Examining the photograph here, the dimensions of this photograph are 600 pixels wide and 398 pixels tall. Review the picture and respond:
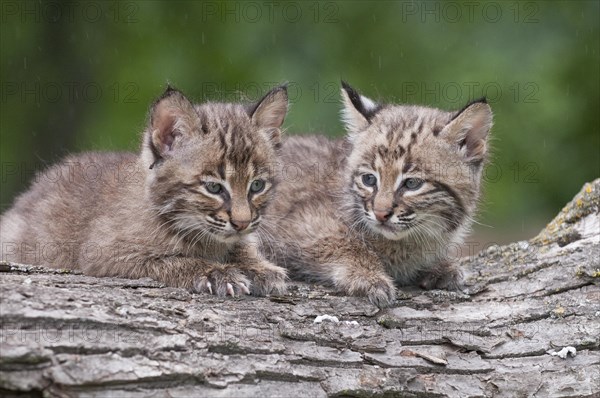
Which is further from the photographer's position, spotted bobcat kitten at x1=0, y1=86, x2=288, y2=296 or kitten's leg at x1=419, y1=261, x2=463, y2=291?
kitten's leg at x1=419, y1=261, x2=463, y2=291

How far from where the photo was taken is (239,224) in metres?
6.99

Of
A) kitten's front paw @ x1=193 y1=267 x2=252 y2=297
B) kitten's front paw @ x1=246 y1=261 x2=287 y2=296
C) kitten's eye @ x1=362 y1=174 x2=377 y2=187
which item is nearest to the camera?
kitten's front paw @ x1=193 y1=267 x2=252 y2=297

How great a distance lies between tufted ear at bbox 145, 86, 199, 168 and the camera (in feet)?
23.0

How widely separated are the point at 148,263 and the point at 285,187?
1.93m

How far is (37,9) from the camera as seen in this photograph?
14.6 m

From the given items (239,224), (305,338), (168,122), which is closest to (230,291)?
(239,224)

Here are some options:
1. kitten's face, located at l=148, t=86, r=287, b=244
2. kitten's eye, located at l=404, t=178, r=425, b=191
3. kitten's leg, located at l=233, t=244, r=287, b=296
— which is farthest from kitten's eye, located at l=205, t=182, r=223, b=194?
kitten's eye, located at l=404, t=178, r=425, b=191

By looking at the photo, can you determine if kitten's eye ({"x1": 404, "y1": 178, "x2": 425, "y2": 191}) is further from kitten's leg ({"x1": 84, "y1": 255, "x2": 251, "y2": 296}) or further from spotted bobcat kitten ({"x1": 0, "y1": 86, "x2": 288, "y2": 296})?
kitten's leg ({"x1": 84, "y1": 255, "x2": 251, "y2": 296})

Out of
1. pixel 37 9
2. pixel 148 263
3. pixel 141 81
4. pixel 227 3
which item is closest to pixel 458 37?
pixel 227 3

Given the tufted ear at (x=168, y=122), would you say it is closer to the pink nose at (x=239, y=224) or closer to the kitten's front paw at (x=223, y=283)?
the pink nose at (x=239, y=224)

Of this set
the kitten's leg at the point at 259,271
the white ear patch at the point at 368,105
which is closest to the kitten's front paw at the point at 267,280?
the kitten's leg at the point at 259,271

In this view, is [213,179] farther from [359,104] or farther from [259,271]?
[359,104]

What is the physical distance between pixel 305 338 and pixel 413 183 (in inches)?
80.6

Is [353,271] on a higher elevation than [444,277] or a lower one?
lower
